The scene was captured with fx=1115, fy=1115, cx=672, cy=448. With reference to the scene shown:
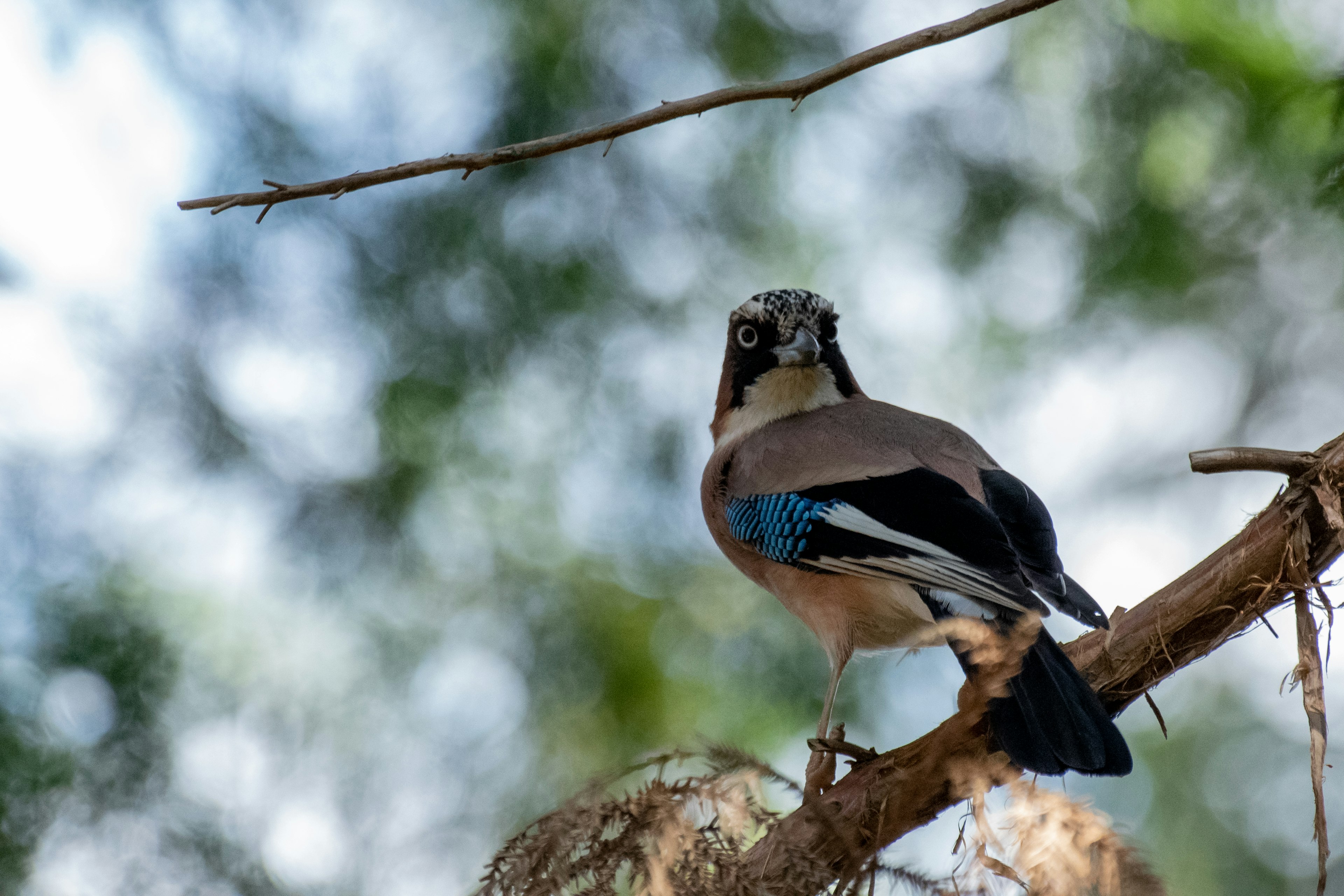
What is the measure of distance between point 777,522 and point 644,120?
1.65m

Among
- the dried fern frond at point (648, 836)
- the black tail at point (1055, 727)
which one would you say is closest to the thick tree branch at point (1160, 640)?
the black tail at point (1055, 727)

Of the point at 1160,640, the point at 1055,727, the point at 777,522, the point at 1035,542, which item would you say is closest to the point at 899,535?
the point at 1035,542

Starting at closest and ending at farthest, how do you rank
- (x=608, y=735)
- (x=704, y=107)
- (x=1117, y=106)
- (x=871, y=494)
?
1. (x=704, y=107)
2. (x=871, y=494)
3. (x=608, y=735)
4. (x=1117, y=106)

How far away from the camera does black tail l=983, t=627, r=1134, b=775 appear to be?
106 inches

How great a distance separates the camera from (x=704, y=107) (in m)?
2.90

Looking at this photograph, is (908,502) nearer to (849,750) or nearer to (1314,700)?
(849,750)

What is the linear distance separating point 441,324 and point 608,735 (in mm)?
2528

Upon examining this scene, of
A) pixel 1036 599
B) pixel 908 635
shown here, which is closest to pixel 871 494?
pixel 908 635

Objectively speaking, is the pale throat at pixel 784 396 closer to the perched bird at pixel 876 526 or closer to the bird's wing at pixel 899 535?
the perched bird at pixel 876 526

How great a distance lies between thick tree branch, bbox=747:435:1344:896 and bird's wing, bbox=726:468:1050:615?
337 mm

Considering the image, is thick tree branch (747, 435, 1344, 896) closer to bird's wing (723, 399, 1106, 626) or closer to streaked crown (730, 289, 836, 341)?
bird's wing (723, 399, 1106, 626)

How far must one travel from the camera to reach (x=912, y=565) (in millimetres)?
3443

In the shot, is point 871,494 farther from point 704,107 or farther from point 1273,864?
point 1273,864

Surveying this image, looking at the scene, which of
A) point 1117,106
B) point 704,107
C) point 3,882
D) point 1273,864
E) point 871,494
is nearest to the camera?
point 704,107
